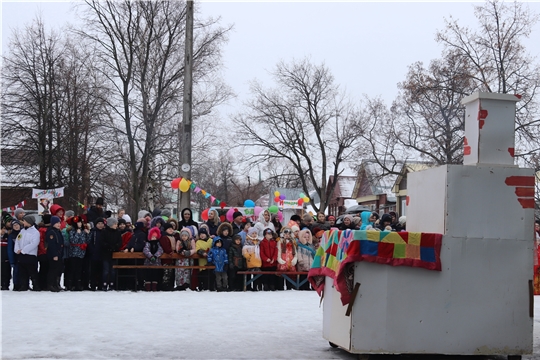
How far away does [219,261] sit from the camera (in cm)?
1736

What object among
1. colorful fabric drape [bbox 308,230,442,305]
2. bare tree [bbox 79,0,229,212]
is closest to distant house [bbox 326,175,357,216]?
bare tree [bbox 79,0,229,212]

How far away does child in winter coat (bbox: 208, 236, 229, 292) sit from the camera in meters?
17.4

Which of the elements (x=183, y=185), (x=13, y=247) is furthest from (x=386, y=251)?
(x=183, y=185)

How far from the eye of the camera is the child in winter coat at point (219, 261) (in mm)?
17359

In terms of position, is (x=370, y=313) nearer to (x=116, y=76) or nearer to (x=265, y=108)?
(x=116, y=76)

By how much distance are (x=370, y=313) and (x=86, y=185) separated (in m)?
31.9

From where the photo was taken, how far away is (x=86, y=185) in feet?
125

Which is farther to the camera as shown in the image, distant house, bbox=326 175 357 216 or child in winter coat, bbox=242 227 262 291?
distant house, bbox=326 175 357 216

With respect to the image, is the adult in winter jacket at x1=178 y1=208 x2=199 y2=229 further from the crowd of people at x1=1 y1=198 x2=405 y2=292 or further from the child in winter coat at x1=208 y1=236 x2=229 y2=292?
the child in winter coat at x1=208 y1=236 x2=229 y2=292

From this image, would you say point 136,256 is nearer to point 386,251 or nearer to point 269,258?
point 269,258

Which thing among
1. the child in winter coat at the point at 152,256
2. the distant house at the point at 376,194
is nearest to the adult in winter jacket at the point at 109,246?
the child in winter coat at the point at 152,256

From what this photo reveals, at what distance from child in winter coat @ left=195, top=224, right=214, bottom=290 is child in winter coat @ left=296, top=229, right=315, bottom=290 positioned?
2.15m

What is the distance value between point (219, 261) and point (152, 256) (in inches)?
60.6

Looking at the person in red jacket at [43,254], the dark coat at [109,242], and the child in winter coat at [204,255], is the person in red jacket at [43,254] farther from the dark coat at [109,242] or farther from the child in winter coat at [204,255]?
the child in winter coat at [204,255]
